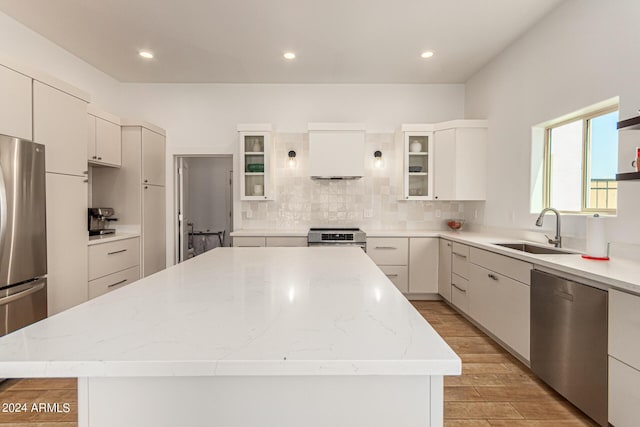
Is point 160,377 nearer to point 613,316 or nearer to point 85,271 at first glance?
point 613,316

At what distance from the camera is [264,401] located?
0.73 m

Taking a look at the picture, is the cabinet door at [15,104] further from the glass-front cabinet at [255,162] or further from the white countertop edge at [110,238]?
the glass-front cabinet at [255,162]

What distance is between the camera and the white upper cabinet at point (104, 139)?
321cm

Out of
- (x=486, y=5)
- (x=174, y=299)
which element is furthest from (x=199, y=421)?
(x=486, y=5)

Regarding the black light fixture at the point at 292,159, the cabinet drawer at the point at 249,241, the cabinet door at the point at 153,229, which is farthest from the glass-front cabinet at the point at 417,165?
the cabinet door at the point at 153,229

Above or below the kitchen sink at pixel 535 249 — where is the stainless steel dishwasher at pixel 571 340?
below

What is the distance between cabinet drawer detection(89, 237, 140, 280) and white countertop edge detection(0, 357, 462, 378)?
9.19 ft

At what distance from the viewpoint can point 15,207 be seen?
7.14 ft

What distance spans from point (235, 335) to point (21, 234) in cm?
230

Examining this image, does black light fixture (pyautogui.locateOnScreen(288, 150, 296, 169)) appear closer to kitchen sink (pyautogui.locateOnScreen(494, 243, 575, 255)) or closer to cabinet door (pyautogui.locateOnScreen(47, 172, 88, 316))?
cabinet door (pyautogui.locateOnScreen(47, 172, 88, 316))

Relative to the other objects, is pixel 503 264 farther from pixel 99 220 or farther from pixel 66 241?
pixel 99 220

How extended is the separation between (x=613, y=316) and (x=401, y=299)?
4.13 ft

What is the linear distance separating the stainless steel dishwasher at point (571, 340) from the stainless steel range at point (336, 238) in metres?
1.94

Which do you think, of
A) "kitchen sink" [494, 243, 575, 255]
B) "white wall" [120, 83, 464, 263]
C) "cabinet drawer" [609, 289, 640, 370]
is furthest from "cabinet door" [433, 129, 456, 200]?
"cabinet drawer" [609, 289, 640, 370]
